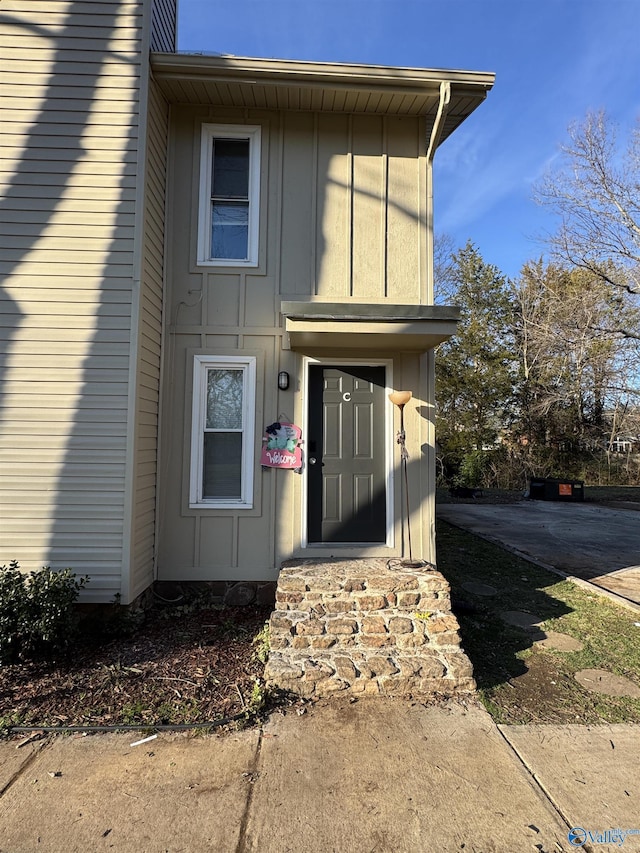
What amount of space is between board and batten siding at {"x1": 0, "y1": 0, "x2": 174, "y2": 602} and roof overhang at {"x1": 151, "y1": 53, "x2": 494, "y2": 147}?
44 cm

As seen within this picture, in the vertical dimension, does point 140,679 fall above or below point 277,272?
below

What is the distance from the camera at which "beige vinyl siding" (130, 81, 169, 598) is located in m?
4.22

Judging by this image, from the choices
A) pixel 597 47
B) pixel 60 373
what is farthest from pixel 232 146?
pixel 597 47

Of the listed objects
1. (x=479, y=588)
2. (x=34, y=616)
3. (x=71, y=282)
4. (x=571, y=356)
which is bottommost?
(x=479, y=588)

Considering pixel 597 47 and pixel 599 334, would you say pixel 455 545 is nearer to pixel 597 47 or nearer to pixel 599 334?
pixel 597 47

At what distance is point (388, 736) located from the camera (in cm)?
273

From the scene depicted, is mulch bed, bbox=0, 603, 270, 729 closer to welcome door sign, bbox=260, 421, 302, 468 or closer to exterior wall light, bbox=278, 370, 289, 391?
welcome door sign, bbox=260, 421, 302, 468

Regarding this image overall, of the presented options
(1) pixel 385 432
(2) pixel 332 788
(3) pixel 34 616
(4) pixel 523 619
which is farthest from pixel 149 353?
(4) pixel 523 619

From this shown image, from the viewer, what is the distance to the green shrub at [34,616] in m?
3.29

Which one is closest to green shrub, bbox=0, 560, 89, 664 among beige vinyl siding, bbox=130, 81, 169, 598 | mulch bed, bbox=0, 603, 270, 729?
mulch bed, bbox=0, 603, 270, 729

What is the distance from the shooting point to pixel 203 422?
4.86 m

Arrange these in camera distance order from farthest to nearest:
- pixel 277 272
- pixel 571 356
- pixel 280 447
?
pixel 571 356 < pixel 277 272 < pixel 280 447

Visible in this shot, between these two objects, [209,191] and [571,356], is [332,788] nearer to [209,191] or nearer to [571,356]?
[209,191]

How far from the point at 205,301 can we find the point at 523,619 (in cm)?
471
